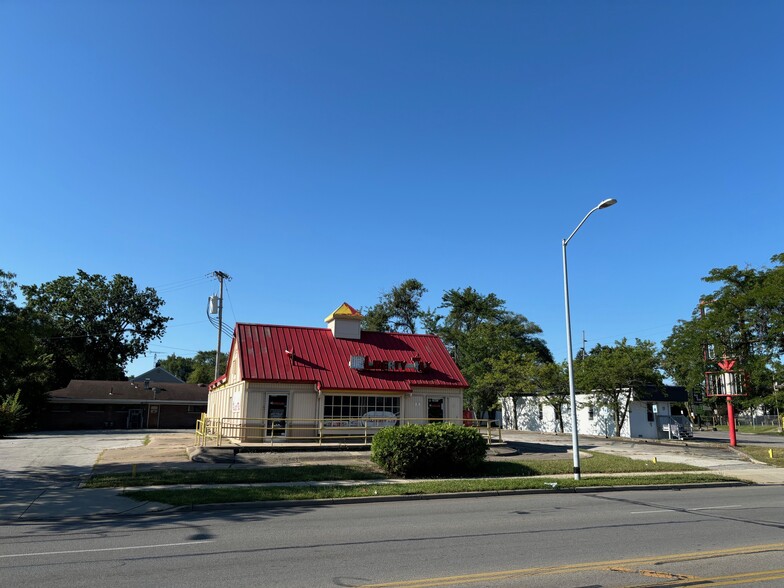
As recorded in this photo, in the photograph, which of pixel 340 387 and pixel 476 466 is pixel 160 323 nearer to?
pixel 340 387

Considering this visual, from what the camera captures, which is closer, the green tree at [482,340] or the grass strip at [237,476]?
the grass strip at [237,476]

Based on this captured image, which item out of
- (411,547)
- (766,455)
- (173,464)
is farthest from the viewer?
(766,455)

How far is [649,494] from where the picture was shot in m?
15.9

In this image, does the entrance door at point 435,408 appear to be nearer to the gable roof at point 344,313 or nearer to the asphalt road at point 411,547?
the gable roof at point 344,313

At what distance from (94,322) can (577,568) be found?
6952 cm

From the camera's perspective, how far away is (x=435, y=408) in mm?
30281

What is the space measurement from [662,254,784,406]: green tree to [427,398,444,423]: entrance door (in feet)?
52.4

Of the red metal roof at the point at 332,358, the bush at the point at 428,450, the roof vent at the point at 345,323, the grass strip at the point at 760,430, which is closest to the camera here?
the bush at the point at 428,450

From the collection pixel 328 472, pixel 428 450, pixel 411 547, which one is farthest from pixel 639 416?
pixel 411 547

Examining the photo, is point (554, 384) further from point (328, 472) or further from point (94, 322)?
point (94, 322)

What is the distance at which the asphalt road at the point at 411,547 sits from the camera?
702 cm

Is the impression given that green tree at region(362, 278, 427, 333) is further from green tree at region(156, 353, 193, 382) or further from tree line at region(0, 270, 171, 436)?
green tree at region(156, 353, 193, 382)

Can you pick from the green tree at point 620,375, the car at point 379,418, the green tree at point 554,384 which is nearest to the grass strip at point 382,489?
the car at point 379,418

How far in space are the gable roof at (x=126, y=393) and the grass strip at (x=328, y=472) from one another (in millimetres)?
36630
